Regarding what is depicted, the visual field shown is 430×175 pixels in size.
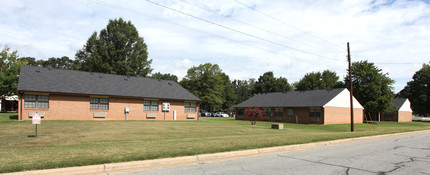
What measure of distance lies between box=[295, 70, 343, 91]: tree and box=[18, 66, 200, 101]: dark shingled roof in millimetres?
53211

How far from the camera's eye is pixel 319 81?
83312mm

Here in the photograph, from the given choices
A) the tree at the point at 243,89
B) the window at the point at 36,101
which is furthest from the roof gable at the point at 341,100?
the tree at the point at 243,89

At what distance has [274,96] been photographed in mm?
54188

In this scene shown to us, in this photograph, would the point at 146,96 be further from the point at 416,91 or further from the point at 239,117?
the point at 416,91

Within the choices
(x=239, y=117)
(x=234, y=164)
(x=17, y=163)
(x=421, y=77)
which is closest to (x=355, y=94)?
(x=239, y=117)

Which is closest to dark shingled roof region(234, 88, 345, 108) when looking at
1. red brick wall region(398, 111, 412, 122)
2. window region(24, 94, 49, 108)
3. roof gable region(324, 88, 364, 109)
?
roof gable region(324, 88, 364, 109)

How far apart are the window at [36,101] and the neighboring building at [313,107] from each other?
109ft

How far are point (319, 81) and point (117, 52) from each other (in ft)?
184

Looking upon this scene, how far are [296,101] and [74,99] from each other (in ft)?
106

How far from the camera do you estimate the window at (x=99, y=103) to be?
104 ft

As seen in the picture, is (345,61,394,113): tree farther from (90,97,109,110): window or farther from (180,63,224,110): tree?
(90,97,109,110): window

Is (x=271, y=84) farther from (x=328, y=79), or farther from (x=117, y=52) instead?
(x=117, y=52)

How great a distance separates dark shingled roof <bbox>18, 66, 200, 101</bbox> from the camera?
29062 millimetres

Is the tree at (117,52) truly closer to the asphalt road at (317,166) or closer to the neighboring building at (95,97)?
the neighboring building at (95,97)
